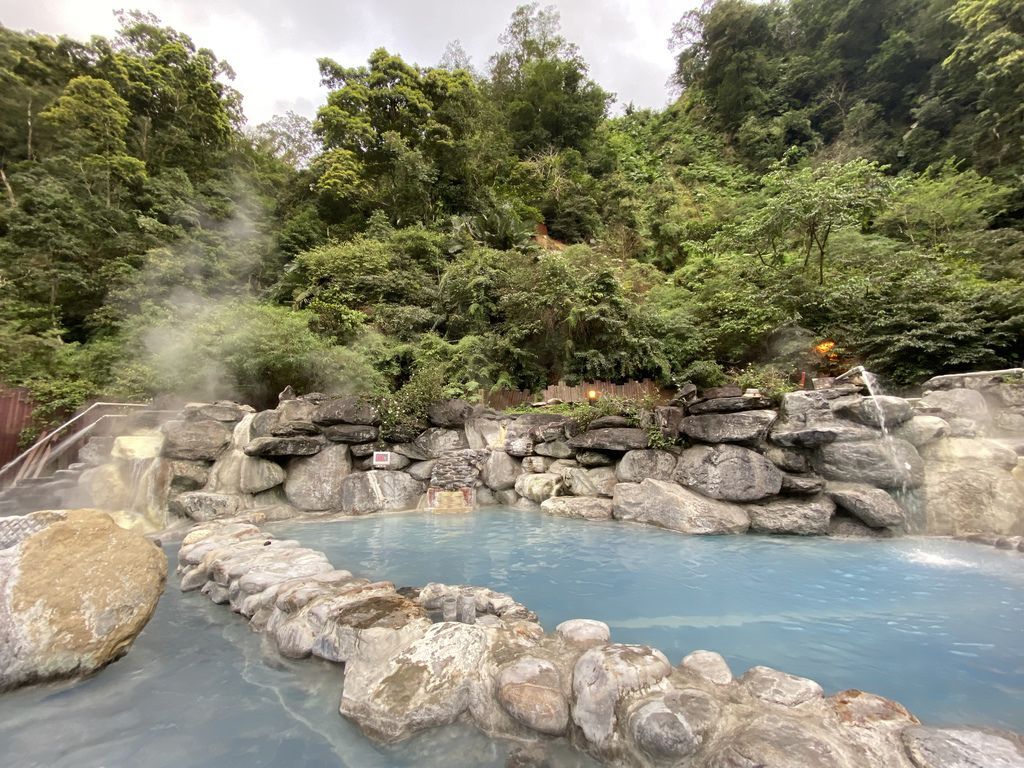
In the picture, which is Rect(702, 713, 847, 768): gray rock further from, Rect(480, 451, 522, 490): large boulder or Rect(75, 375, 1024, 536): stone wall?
Rect(480, 451, 522, 490): large boulder

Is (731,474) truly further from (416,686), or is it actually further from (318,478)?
(318,478)

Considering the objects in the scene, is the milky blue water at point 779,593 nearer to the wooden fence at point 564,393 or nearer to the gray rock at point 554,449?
the gray rock at point 554,449

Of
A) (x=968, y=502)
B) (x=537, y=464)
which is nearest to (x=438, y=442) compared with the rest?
(x=537, y=464)

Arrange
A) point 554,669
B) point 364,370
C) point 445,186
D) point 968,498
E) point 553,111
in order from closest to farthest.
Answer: point 554,669
point 968,498
point 364,370
point 445,186
point 553,111

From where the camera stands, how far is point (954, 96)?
16.9 meters

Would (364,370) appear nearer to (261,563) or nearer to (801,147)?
(261,563)

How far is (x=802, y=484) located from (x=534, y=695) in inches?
259

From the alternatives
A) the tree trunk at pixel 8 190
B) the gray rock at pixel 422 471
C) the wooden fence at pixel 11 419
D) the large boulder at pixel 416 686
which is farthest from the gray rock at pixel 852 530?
the tree trunk at pixel 8 190

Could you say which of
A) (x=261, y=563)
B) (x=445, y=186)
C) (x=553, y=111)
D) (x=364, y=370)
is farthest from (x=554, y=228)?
(x=261, y=563)

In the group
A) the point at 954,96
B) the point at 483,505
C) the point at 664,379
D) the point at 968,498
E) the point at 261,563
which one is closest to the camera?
the point at 261,563

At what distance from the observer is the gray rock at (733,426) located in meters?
7.46

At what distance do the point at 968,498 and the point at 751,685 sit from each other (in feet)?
21.9

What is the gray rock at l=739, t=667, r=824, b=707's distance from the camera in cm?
223

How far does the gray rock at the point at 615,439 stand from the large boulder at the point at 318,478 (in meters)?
5.21
